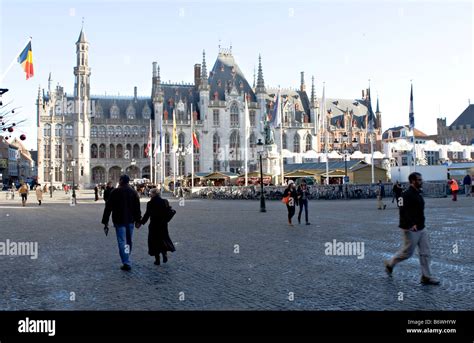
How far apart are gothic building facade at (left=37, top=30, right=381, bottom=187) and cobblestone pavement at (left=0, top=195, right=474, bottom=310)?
58.2 m

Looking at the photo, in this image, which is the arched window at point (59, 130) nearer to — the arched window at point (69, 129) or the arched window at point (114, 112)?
the arched window at point (69, 129)

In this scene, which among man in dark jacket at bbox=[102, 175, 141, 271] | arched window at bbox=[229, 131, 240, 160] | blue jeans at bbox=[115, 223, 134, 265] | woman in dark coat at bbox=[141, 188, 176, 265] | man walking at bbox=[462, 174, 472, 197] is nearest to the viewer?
blue jeans at bbox=[115, 223, 134, 265]

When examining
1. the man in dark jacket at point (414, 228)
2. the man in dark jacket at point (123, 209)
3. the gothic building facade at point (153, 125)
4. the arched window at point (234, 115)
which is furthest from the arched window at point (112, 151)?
the man in dark jacket at point (414, 228)

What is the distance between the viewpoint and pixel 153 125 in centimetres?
8050

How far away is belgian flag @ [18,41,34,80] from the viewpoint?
19145mm

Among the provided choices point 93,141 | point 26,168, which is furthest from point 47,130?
point 26,168

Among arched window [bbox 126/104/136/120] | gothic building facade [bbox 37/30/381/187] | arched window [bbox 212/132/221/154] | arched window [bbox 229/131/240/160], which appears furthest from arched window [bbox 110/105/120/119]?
arched window [bbox 229/131/240/160]

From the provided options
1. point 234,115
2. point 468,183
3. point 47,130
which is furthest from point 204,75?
point 468,183

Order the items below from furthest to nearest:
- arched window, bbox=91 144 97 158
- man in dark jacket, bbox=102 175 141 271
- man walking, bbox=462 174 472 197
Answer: arched window, bbox=91 144 97 158
man walking, bbox=462 174 472 197
man in dark jacket, bbox=102 175 141 271

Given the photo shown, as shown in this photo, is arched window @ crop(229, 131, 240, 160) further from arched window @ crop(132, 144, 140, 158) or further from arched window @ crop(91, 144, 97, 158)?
arched window @ crop(91, 144, 97, 158)

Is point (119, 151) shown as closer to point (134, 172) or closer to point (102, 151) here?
point (102, 151)

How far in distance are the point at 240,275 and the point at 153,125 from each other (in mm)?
73525

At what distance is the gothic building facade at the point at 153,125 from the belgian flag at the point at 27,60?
5377cm
